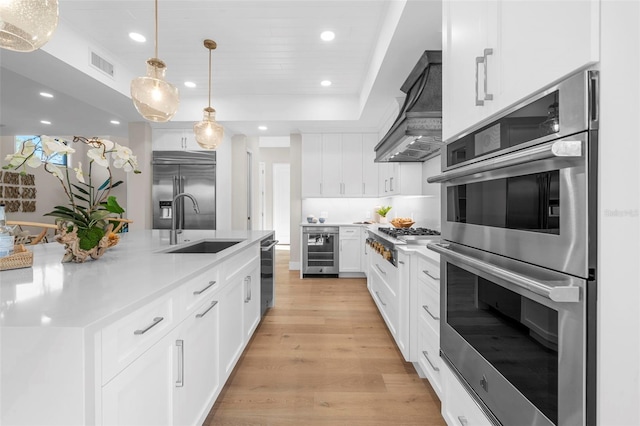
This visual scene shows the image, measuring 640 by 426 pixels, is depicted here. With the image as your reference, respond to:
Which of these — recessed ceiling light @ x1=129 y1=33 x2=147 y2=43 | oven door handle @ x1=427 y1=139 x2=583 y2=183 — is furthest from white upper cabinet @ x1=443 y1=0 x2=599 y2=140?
A: recessed ceiling light @ x1=129 y1=33 x2=147 y2=43

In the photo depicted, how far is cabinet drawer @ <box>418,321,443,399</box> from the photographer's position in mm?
1780

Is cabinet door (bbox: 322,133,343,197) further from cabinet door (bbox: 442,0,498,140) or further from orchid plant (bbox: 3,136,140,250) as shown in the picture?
cabinet door (bbox: 442,0,498,140)

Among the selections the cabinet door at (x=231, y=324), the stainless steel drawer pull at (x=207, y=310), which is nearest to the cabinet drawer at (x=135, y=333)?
the stainless steel drawer pull at (x=207, y=310)

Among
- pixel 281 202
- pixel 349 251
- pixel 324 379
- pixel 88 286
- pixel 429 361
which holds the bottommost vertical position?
pixel 324 379

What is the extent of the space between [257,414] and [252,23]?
125 inches

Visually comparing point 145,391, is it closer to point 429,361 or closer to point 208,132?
point 429,361

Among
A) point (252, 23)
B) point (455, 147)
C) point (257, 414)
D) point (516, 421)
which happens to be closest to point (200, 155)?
point (252, 23)

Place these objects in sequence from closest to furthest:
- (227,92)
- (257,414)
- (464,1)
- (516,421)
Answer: (516,421) → (464,1) → (257,414) → (227,92)

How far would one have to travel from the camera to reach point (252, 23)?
2.98 metres

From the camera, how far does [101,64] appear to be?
355cm

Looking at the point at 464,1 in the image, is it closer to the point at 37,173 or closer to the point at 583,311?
the point at 583,311

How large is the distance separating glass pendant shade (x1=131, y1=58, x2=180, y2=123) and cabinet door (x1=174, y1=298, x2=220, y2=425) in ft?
5.58

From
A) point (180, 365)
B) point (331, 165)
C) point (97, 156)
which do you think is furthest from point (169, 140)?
point (180, 365)

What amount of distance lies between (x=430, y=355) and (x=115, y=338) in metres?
1.69
